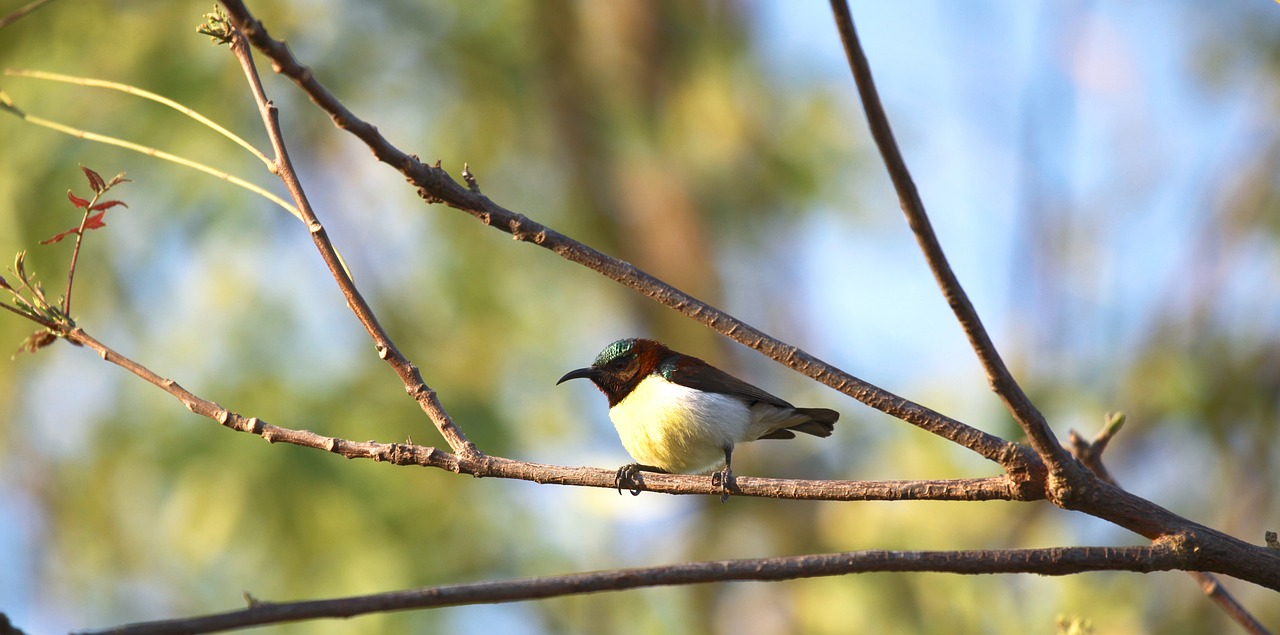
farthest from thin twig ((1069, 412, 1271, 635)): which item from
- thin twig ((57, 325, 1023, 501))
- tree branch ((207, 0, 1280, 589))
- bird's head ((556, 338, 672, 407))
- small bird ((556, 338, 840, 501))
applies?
bird's head ((556, 338, 672, 407))

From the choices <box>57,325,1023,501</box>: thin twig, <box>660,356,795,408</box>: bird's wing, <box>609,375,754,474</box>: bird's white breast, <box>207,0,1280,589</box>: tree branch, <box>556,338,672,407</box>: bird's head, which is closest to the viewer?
<box>207,0,1280,589</box>: tree branch

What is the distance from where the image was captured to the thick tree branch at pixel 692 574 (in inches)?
57.8

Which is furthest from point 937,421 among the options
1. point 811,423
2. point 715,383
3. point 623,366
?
point 623,366

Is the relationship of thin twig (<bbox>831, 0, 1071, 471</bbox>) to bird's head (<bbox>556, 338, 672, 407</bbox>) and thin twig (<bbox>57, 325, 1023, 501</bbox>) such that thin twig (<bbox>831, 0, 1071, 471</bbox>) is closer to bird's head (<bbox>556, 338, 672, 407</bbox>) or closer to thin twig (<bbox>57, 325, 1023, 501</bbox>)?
thin twig (<bbox>57, 325, 1023, 501</bbox>)

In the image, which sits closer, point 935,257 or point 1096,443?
point 935,257

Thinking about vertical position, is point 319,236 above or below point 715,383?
below

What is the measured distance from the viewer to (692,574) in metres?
1.67

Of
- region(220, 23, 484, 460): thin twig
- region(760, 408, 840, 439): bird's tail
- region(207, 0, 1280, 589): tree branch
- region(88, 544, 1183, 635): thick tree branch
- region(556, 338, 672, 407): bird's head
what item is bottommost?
region(88, 544, 1183, 635): thick tree branch

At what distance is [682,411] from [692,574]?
202 centimetres

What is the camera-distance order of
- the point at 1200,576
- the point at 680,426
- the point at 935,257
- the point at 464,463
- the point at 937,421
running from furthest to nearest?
the point at 680,426 < the point at 1200,576 < the point at 464,463 < the point at 937,421 < the point at 935,257

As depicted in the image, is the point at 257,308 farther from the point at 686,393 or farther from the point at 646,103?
the point at 686,393

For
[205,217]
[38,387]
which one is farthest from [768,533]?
[38,387]

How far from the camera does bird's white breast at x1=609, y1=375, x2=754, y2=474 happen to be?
3666 mm

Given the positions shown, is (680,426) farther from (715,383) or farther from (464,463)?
(464,463)
